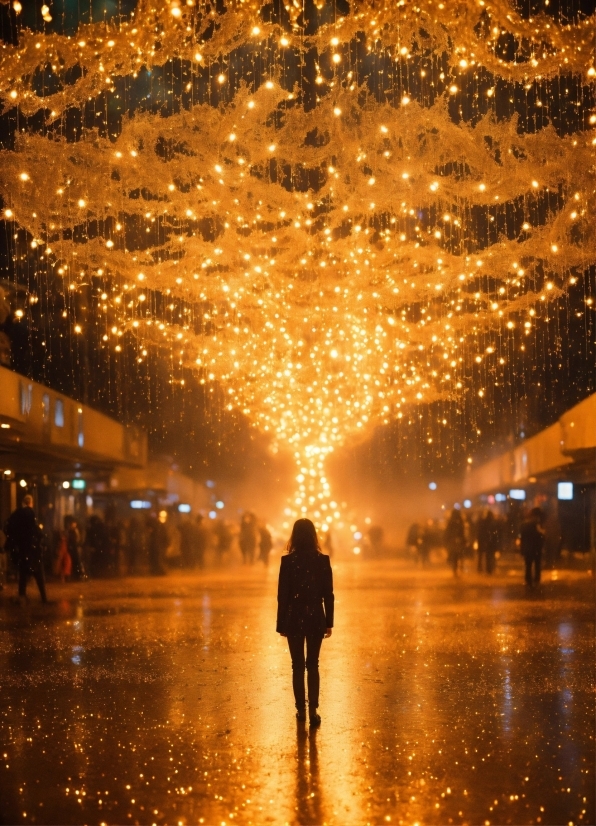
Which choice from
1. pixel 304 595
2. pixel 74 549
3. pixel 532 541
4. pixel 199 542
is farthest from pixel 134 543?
pixel 304 595

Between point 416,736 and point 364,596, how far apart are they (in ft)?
43.3

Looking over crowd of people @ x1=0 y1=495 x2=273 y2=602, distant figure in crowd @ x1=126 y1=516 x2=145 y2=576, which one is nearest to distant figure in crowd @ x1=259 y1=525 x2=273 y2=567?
crowd of people @ x1=0 y1=495 x2=273 y2=602

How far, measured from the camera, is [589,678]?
9.96m

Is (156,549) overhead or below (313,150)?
below

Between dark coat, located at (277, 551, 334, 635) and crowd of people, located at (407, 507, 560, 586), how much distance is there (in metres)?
13.3

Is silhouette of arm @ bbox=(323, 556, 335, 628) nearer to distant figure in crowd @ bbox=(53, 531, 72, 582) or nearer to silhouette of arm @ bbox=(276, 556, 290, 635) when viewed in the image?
silhouette of arm @ bbox=(276, 556, 290, 635)

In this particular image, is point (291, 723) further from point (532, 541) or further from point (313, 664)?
point (532, 541)

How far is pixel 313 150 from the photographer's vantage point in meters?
11.0

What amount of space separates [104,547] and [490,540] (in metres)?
10.5

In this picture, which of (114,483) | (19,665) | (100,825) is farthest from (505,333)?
(114,483)

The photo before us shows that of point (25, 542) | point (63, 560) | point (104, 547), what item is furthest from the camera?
point (104, 547)

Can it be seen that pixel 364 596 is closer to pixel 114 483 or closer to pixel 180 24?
pixel 180 24

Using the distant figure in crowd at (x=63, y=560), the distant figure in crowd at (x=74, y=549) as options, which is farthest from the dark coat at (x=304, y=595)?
the distant figure in crowd at (x=74, y=549)

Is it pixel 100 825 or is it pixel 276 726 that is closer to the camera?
pixel 100 825
